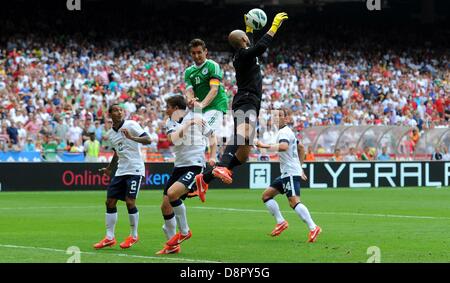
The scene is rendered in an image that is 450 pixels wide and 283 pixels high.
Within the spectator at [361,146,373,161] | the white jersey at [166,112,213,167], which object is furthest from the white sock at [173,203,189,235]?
the spectator at [361,146,373,161]

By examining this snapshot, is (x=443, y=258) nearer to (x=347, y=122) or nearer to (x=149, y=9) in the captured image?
(x=347, y=122)

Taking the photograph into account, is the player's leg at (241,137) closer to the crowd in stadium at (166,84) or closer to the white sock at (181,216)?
the white sock at (181,216)

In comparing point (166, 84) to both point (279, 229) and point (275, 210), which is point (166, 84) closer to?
point (275, 210)

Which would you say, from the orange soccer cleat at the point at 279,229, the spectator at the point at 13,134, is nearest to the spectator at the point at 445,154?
the spectator at the point at 13,134

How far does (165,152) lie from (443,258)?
20978 millimetres

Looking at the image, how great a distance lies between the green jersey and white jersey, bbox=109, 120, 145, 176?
4.31ft

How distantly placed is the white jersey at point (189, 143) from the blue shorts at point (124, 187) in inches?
48.7

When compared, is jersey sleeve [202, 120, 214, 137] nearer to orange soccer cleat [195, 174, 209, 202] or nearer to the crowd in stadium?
orange soccer cleat [195, 174, 209, 202]

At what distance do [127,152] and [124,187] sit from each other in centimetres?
58

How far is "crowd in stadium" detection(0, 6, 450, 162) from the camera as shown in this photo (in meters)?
34.1

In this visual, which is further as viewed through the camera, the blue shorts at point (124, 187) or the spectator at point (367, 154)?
the spectator at point (367, 154)

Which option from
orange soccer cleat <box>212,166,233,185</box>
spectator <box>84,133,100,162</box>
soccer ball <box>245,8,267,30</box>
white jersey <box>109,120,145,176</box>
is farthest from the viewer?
spectator <box>84,133,100,162</box>

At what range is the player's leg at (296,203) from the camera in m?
16.7

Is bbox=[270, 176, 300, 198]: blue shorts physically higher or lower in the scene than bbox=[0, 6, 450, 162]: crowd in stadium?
lower
